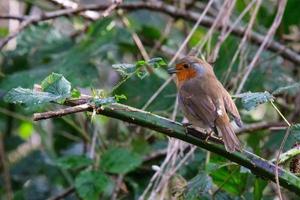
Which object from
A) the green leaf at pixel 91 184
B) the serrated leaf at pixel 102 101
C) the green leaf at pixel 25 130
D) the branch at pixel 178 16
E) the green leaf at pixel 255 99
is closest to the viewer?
the serrated leaf at pixel 102 101

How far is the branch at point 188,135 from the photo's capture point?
1.75m

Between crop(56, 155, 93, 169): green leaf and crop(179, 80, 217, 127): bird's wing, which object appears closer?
crop(179, 80, 217, 127): bird's wing

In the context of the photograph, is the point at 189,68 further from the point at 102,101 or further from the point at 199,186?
the point at 102,101

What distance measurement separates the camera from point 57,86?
68.7 inches

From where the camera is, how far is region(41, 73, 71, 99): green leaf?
5.60 ft

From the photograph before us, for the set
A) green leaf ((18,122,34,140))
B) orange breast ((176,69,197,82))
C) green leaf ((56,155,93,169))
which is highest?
green leaf ((18,122,34,140))

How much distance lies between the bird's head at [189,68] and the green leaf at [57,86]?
55.3 inches

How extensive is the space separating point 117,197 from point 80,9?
1.06 m

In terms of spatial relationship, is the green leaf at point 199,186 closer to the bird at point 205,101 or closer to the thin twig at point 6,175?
the bird at point 205,101

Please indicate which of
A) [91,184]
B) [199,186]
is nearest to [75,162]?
[91,184]

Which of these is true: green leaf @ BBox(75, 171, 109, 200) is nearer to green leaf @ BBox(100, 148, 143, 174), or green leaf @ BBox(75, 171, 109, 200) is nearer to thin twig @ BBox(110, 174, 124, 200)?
green leaf @ BBox(100, 148, 143, 174)

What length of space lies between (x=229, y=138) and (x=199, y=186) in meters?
0.21

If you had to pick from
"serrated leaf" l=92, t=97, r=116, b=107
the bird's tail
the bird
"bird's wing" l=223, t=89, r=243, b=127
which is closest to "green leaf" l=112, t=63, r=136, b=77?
"serrated leaf" l=92, t=97, r=116, b=107

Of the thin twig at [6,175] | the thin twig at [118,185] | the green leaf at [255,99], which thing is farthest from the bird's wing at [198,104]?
the thin twig at [6,175]
